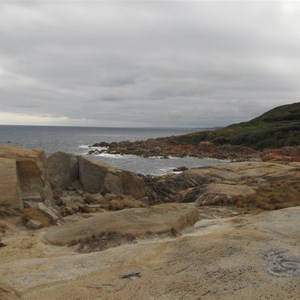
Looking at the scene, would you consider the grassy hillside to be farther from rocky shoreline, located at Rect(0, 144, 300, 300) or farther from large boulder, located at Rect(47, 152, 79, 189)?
large boulder, located at Rect(47, 152, 79, 189)

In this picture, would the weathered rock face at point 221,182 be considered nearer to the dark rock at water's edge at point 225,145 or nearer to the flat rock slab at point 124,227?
the flat rock slab at point 124,227

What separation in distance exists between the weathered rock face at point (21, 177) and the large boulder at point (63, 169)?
21.6 ft

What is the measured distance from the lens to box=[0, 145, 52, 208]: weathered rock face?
17781 millimetres

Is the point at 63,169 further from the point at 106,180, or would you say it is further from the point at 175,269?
the point at 175,269

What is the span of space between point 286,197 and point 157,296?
1468 centimetres

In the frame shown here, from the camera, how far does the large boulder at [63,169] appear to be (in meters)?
28.5

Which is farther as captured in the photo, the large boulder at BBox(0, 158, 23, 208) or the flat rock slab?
the large boulder at BBox(0, 158, 23, 208)

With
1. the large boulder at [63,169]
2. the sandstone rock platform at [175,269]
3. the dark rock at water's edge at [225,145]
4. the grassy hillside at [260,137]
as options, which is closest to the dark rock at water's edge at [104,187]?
the large boulder at [63,169]

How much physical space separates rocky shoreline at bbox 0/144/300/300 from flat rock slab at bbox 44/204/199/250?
34 mm

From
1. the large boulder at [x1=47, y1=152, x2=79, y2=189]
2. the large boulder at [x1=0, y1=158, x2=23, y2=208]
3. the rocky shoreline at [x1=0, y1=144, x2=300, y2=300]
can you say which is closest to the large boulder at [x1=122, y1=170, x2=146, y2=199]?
the rocky shoreline at [x1=0, y1=144, x2=300, y2=300]

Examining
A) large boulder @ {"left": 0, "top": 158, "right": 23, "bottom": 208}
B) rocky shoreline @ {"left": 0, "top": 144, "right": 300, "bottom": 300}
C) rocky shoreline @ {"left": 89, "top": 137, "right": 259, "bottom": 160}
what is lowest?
rocky shoreline @ {"left": 89, "top": 137, "right": 259, "bottom": 160}

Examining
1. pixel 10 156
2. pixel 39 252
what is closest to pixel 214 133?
pixel 10 156

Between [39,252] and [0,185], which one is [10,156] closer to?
[0,185]

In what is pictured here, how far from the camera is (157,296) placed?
8.66 metres
